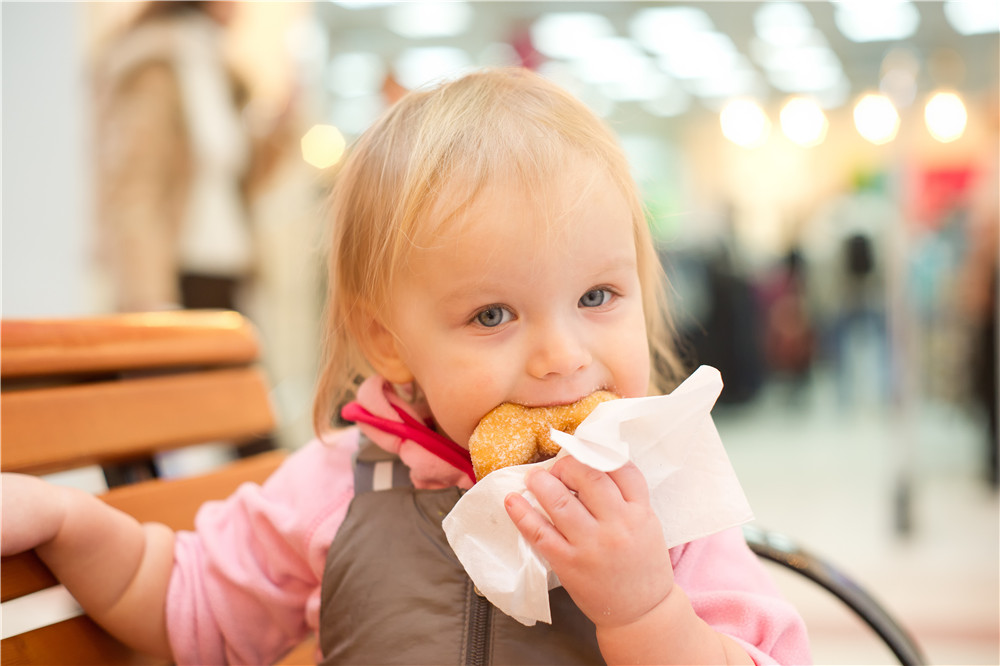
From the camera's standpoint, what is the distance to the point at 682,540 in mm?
749

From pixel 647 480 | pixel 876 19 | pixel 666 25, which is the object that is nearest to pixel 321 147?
pixel 666 25

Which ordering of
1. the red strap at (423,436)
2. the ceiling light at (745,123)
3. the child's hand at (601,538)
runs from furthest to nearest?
1. the ceiling light at (745,123)
2. the red strap at (423,436)
3. the child's hand at (601,538)

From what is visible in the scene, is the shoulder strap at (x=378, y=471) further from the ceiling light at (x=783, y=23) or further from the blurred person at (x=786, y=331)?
the ceiling light at (x=783, y=23)

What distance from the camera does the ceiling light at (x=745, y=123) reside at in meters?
9.84

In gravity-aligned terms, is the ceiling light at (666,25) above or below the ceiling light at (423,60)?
above

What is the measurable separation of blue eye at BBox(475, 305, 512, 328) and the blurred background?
0.30 meters

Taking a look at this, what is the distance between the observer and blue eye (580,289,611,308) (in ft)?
2.66

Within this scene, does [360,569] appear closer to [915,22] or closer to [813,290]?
[915,22]

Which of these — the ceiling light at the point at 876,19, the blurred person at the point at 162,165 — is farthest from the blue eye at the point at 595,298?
the ceiling light at the point at 876,19

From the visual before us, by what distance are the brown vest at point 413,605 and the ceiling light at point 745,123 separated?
962 cm

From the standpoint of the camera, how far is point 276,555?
0.95 meters

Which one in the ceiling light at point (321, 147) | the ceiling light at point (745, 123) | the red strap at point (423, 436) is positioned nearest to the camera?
the red strap at point (423, 436)

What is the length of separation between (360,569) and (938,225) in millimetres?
10282

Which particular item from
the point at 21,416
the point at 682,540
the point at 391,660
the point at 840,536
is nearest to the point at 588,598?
the point at 682,540
